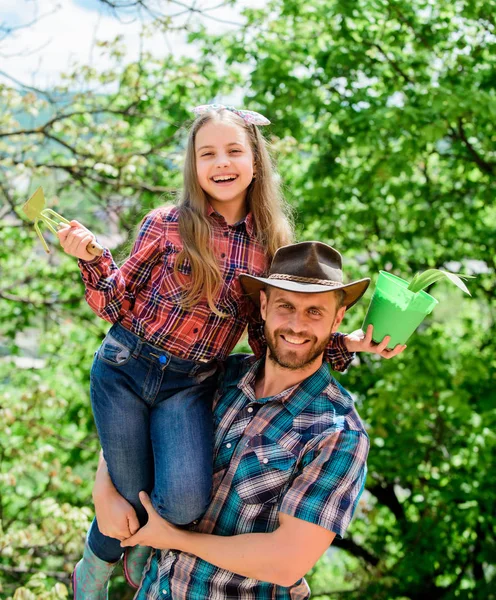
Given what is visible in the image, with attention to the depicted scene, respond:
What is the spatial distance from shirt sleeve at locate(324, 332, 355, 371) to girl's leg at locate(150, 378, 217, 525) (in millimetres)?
506

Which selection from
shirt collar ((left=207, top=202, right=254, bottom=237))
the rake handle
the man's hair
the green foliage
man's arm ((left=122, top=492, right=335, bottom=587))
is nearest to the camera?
man's arm ((left=122, top=492, right=335, bottom=587))

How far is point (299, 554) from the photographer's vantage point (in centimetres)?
214

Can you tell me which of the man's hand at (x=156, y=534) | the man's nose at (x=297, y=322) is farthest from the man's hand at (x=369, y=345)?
the man's hand at (x=156, y=534)

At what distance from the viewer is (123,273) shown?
2475mm

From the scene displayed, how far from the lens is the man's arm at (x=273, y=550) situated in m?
2.15

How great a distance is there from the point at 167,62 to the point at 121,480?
5.03 metres

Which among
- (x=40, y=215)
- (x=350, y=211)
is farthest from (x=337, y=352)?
(x=350, y=211)

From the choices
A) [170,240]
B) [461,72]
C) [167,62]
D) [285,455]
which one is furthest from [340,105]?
[285,455]

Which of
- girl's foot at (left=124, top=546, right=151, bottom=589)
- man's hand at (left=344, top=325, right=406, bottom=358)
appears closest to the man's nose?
man's hand at (left=344, top=325, right=406, bottom=358)

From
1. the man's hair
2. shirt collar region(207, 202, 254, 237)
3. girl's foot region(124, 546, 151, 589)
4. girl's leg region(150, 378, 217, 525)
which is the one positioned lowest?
girl's foot region(124, 546, 151, 589)

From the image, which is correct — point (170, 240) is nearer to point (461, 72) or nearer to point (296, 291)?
point (296, 291)

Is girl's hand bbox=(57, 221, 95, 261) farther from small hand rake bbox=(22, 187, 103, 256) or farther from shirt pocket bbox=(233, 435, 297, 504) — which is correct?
shirt pocket bbox=(233, 435, 297, 504)

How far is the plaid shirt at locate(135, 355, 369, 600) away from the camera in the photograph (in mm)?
A: 2207

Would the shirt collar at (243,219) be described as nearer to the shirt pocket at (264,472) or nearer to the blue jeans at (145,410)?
the blue jeans at (145,410)
